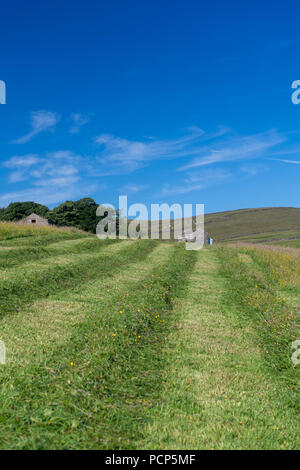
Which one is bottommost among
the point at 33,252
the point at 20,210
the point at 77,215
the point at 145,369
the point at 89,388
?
the point at 145,369

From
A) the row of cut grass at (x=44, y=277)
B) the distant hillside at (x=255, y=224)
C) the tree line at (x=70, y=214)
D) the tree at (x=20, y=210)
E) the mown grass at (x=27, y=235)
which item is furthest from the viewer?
the distant hillside at (x=255, y=224)

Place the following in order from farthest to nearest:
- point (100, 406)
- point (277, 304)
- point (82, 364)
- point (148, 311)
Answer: point (277, 304), point (148, 311), point (82, 364), point (100, 406)

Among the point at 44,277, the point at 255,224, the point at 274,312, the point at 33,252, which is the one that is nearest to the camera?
the point at 274,312

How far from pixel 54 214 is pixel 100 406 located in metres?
61.4

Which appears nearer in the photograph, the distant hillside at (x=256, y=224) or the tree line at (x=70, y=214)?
the tree line at (x=70, y=214)

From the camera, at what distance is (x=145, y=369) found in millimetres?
6512

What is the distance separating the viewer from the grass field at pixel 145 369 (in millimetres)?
4551

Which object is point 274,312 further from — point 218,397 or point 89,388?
point 89,388

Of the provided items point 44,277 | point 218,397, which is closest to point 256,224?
point 44,277

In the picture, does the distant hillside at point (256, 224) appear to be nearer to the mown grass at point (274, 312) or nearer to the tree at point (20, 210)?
the tree at point (20, 210)

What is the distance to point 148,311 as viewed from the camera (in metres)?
9.68

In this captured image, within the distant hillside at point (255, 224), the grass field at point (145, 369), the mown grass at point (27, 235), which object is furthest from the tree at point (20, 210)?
the grass field at point (145, 369)

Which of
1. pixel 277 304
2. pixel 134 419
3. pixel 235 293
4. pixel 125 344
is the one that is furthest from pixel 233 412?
pixel 235 293

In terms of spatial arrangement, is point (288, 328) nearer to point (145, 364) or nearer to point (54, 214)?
point (145, 364)
